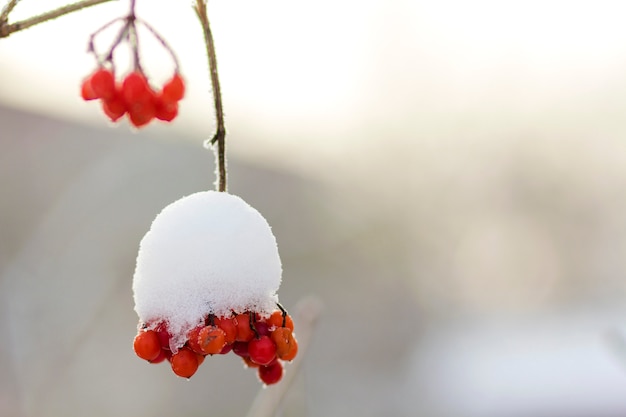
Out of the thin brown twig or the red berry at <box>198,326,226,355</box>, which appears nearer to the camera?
the thin brown twig

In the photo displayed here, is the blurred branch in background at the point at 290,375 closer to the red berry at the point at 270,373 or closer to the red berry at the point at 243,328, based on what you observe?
the red berry at the point at 270,373

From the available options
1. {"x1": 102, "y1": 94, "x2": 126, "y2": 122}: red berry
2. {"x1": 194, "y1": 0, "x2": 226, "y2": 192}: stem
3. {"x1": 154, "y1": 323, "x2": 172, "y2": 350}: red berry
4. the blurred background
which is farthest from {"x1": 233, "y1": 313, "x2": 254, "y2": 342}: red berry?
the blurred background

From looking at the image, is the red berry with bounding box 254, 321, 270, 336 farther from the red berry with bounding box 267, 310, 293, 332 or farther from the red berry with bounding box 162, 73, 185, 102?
the red berry with bounding box 162, 73, 185, 102

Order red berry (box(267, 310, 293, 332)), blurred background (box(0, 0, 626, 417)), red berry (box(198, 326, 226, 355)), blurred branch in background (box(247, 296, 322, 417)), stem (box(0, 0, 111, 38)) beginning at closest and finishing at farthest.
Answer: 1. stem (box(0, 0, 111, 38))
2. red berry (box(198, 326, 226, 355))
3. red berry (box(267, 310, 293, 332))
4. blurred branch in background (box(247, 296, 322, 417))
5. blurred background (box(0, 0, 626, 417))

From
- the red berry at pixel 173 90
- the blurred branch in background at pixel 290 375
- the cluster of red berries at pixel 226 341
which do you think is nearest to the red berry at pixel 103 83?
the red berry at pixel 173 90

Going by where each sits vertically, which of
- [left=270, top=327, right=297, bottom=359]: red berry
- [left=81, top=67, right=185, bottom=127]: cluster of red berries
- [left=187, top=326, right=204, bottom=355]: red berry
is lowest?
[left=187, top=326, right=204, bottom=355]: red berry

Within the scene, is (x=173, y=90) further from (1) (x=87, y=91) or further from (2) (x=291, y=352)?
(2) (x=291, y=352)

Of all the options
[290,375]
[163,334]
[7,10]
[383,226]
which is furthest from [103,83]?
[383,226]
